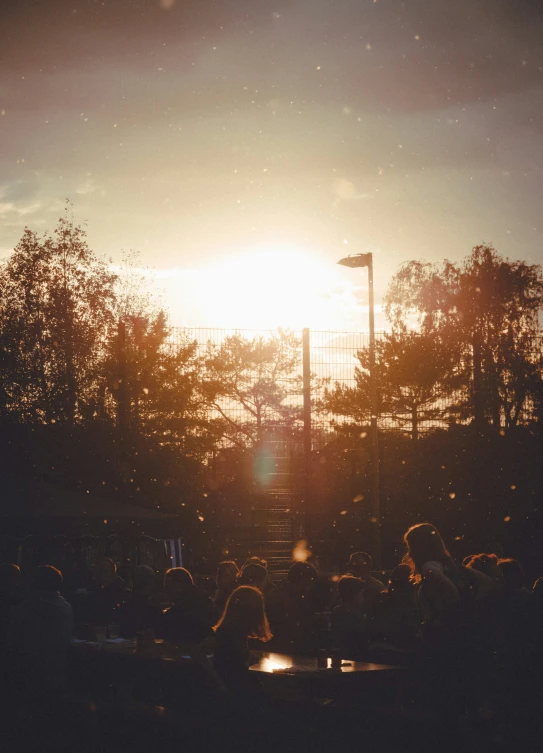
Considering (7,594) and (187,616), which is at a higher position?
(7,594)

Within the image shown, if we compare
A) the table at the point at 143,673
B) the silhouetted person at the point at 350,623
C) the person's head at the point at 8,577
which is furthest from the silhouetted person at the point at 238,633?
the person's head at the point at 8,577

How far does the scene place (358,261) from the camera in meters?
23.8

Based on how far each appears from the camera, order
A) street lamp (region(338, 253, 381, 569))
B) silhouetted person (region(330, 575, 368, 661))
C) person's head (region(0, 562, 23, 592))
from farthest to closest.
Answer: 1. street lamp (region(338, 253, 381, 569))
2. person's head (region(0, 562, 23, 592))
3. silhouetted person (region(330, 575, 368, 661))

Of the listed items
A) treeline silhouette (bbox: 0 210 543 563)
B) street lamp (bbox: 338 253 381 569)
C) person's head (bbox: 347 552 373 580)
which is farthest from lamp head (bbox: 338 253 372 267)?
person's head (bbox: 347 552 373 580)

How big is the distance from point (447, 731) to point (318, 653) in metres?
1.47

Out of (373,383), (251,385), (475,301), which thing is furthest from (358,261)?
(475,301)

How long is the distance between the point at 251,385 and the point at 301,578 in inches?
931

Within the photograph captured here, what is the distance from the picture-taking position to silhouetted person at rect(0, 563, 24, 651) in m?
8.53

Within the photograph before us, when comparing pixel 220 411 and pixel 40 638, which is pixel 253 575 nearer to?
pixel 40 638

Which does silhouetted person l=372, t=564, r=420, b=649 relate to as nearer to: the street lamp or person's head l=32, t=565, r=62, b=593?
person's head l=32, t=565, r=62, b=593

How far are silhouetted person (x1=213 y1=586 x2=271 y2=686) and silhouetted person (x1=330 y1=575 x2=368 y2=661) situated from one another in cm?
190

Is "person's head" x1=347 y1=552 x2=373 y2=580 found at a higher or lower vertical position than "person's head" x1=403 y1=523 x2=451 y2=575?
lower

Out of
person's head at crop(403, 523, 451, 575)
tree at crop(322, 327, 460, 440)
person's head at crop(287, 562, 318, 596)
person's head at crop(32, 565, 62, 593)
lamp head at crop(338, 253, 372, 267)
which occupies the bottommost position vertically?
person's head at crop(287, 562, 318, 596)

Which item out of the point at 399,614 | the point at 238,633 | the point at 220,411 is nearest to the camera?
the point at 238,633
